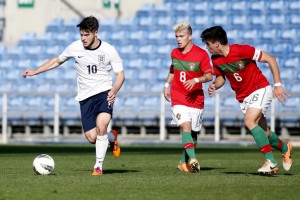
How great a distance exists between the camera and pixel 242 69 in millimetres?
11664

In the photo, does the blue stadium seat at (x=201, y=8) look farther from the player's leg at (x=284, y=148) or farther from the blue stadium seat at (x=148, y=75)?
the player's leg at (x=284, y=148)

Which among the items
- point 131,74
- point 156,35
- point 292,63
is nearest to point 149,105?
point 131,74

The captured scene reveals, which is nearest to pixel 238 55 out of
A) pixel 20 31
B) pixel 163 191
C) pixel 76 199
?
pixel 163 191

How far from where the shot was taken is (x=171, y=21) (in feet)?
97.7

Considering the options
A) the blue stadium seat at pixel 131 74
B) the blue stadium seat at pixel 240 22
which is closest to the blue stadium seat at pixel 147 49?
the blue stadium seat at pixel 131 74

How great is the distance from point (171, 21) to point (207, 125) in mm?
5173

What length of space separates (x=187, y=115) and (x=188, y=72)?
1.99 feet

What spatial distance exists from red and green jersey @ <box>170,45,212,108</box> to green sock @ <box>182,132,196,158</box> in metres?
0.46

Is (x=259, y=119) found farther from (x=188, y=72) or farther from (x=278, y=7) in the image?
(x=278, y=7)

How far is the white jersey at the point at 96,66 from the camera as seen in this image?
1205 centimetres

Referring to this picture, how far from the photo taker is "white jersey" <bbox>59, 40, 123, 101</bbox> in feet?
39.5

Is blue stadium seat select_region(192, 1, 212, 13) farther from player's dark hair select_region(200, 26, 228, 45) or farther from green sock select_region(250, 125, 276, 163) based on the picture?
green sock select_region(250, 125, 276, 163)

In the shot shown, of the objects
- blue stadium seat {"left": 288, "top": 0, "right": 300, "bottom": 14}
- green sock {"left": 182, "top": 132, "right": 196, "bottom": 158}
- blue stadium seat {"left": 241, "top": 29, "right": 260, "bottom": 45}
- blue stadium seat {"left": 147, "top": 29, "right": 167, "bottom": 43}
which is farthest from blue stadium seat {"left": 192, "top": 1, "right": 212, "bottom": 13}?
green sock {"left": 182, "top": 132, "right": 196, "bottom": 158}

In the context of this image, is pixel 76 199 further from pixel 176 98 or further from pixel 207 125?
pixel 207 125
